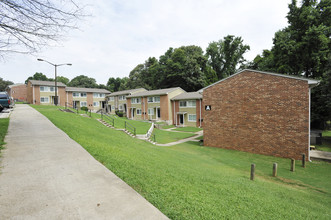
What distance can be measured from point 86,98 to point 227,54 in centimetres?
4251

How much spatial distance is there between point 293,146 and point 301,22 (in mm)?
20325

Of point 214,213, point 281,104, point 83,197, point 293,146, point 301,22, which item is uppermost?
point 301,22

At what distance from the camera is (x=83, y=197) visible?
3.13m

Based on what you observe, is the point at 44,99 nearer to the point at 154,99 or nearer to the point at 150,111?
the point at 150,111

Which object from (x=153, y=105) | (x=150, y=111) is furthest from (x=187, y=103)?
(x=150, y=111)

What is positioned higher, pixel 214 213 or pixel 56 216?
pixel 56 216

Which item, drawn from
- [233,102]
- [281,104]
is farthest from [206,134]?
[281,104]

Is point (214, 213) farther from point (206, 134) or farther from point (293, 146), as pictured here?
point (206, 134)

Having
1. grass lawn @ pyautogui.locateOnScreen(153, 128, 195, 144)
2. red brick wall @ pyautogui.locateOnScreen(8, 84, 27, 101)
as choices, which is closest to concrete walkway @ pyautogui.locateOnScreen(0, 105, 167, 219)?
grass lawn @ pyautogui.locateOnScreen(153, 128, 195, 144)

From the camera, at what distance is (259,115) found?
14055mm

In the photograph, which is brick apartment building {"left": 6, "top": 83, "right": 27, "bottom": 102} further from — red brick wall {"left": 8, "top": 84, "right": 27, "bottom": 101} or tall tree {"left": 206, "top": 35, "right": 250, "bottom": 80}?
tall tree {"left": 206, "top": 35, "right": 250, "bottom": 80}

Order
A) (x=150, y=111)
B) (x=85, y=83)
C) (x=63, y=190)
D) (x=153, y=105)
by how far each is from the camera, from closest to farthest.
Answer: (x=63, y=190)
(x=153, y=105)
(x=150, y=111)
(x=85, y=83)

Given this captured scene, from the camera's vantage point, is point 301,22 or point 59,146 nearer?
point 59,146

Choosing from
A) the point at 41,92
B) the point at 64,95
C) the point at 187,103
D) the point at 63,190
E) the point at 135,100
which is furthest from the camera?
the point at 64,95
